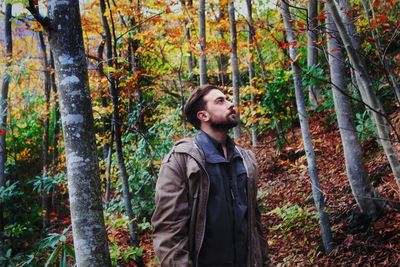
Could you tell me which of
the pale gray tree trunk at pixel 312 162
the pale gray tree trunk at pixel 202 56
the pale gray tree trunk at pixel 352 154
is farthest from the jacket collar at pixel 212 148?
the pale gray tree trunk at pixel 202 56

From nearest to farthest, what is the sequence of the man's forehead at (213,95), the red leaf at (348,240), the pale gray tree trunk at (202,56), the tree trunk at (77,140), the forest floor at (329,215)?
the tree trunk at (77,140), the man's forehead at (213,95), the forest floor at (329,215), the red leaf at (348,240), the pale gray tree trunk at (202,56)

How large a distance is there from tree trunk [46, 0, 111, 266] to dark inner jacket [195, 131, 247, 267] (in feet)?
2.57

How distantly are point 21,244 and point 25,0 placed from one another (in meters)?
7.63

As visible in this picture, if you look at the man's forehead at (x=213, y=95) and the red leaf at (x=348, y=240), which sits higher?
the man's forehead at (x=213, y=95)

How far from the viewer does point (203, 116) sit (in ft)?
9.73

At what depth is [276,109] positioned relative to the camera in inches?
345

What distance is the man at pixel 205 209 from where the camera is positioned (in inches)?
97.3

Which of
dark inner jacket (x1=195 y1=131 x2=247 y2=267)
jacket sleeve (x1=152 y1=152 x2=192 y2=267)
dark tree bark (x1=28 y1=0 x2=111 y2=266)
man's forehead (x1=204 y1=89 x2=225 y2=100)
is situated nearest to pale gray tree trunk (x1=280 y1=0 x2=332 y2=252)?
man's forehead (x1=204 y1=89 x2=225 y2=100)

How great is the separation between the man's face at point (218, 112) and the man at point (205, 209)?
182mm

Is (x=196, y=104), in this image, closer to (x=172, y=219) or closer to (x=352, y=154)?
(x=172, y=219)

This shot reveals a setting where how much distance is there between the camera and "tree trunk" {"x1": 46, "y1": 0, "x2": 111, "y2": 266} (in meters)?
2.66

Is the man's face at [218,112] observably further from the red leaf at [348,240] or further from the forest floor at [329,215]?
the red leaf at [348,240]

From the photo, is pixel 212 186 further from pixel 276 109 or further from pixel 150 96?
pixel 150 96

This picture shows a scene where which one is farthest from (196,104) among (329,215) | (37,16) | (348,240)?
(329,215)
